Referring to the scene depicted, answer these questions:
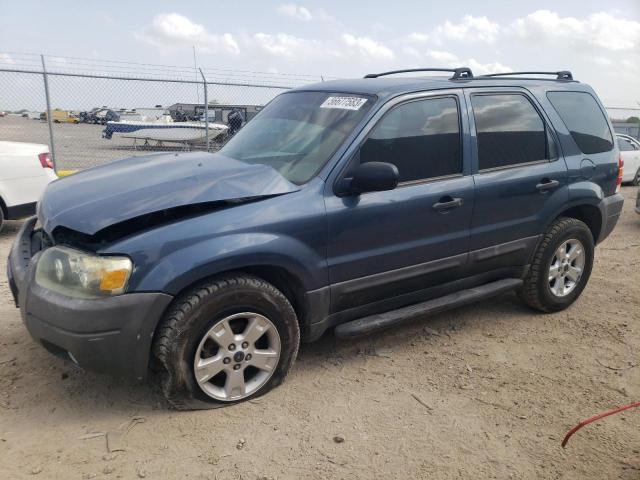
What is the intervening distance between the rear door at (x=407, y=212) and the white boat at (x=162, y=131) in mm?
10425

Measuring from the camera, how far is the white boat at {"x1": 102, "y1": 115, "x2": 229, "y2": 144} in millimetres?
14520

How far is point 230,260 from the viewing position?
2.82 m

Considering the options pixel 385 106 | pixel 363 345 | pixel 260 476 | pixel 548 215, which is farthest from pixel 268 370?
pixel 548 215

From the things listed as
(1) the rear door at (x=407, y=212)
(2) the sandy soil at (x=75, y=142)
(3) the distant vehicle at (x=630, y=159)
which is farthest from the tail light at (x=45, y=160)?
(3) the distant vehicle at (x=630, y=159)

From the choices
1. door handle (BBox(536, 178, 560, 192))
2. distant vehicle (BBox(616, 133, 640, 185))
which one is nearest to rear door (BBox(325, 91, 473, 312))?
door handle (BBox(536, 178, 560, 192))

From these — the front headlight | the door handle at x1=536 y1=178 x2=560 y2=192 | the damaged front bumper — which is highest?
the door handle at x1=536 y1=178 x2=560 y2=192

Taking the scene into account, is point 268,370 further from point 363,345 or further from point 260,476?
point 363,345

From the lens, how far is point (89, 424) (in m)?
2.86

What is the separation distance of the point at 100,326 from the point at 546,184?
3241mm

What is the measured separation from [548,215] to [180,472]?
10.5 ft

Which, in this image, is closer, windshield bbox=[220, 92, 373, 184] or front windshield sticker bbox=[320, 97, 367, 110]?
windshield bbox=[220, 92, 373, 184]

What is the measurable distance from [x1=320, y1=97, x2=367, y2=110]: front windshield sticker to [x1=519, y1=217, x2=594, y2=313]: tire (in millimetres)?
1906

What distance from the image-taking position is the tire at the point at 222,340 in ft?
9.07

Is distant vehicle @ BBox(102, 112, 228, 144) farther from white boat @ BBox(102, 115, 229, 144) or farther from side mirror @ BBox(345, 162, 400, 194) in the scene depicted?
side mirror @ BBox(345, 162, 400, 194)
